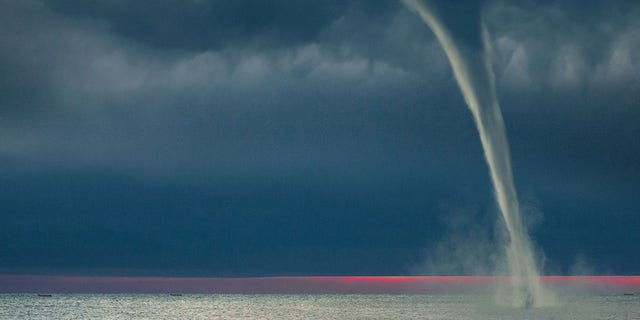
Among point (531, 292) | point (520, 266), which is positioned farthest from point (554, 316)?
point (520, 266)

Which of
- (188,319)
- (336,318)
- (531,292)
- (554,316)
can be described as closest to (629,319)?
(554,316)

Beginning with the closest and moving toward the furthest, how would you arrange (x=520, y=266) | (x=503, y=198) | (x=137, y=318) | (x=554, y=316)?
(x=503, y=198) < (x=520, y=266) < (x=554, y=316) < (x=137, y=318)

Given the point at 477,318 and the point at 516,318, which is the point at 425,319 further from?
the point at 516,318

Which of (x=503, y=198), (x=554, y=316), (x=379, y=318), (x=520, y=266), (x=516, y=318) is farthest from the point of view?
(x=379, y=318)

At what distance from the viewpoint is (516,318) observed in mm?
119938

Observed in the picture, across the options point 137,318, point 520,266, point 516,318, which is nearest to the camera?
point 520,266

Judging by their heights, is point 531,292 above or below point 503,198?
below

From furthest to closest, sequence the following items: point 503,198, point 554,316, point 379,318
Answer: point 379,318 → point 554,316 → point 503,198

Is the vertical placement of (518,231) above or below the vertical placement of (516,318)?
above

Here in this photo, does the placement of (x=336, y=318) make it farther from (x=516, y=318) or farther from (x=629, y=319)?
(x=629, y=319)

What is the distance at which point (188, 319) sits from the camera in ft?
501

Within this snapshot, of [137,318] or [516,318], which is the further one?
[137,318]

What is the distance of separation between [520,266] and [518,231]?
7117mm

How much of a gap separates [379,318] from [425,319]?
8408 mm
